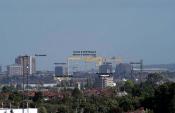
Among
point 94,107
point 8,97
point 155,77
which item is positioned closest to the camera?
point 94,107

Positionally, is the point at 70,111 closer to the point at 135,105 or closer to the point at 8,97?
the point at 135,105

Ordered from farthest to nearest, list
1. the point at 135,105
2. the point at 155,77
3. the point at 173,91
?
the point at 155,77 < the point at 135,105 < the point at 173,91

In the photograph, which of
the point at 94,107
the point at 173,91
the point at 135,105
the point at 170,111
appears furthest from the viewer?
the point at 94,107

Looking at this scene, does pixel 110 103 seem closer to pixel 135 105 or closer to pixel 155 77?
pixel 135 105

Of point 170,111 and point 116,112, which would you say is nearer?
point 170,111

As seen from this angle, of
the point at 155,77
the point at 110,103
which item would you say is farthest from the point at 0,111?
the point at 155,77

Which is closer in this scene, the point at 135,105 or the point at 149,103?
the point at 149,103

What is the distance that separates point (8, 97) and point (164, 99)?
33428 mm

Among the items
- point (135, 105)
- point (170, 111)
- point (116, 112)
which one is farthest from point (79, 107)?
point (170, 111)

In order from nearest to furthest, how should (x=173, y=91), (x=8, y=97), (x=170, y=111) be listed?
(x=170, y=111) < (x=173, y=91) < (x=8, y=97)

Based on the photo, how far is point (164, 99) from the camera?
5884 cm

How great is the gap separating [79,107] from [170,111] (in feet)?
72.7

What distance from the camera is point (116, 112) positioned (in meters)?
60.5

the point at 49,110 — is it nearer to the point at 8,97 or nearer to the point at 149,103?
the point at 149,103
